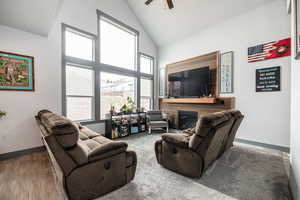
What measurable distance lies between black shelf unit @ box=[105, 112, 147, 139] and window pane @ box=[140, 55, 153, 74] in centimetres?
199

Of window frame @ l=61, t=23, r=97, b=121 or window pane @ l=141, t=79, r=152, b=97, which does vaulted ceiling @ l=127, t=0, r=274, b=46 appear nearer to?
window pane @ l=141, t=79, r=152, b=97

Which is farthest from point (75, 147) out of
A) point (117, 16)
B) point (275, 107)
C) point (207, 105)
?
point (117, 16)

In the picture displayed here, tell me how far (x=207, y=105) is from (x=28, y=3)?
15.4 feet

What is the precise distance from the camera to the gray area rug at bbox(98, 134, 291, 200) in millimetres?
1505

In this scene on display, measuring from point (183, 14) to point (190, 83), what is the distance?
7.64 ft

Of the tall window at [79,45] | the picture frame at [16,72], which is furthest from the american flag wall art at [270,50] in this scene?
the picture frame at [16,72]

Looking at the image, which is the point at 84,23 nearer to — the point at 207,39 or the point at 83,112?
the point at 83,112

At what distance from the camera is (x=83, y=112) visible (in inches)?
142

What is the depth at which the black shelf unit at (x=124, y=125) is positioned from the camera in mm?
3807

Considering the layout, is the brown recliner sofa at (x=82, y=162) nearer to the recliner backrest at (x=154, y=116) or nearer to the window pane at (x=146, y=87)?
the recliner backrest at (x=154, y=116)

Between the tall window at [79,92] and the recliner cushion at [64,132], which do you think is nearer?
the recliner cushion at [64,132]

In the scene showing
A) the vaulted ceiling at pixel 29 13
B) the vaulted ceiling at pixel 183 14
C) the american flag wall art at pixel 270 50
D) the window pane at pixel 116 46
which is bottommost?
the american flag wall art at pixel 270 50

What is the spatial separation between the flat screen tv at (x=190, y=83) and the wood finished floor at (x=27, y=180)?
4181mm

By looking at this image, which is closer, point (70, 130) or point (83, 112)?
point (70, 130)
